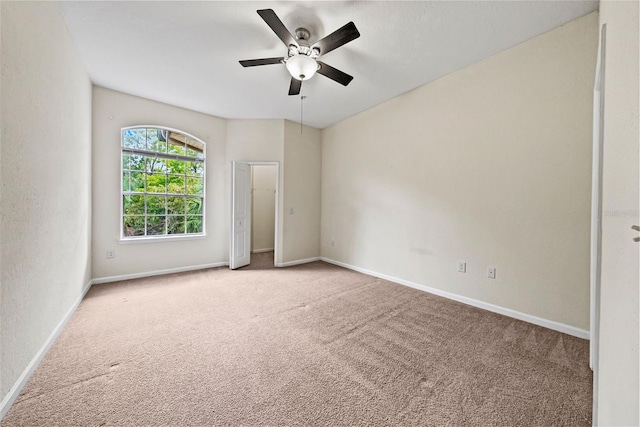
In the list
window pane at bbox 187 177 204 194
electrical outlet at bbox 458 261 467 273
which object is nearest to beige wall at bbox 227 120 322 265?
window pane at bbox 187 177 204 194

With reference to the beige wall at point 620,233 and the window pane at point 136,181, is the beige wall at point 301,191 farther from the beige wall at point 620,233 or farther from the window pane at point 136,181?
the beige wall at point 620,233

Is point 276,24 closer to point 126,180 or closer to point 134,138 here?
point 134,138

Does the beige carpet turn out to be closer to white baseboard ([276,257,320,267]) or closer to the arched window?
the arched window

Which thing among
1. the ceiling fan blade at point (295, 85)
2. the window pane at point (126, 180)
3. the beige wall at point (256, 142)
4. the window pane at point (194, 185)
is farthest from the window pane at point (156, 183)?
the ceiling fan blade at point (295, 85)

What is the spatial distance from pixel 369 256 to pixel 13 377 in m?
3.84

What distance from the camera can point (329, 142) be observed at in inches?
198

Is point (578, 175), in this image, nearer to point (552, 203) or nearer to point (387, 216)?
point (552, 203)

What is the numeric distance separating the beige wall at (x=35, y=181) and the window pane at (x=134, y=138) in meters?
1.14

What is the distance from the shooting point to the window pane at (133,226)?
12.6ft

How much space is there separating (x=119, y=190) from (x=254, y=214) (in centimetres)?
293

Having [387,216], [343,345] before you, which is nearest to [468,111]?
[387,216]

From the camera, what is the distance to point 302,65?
7.24 feet

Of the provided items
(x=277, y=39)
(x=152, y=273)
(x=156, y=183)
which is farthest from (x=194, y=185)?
(x=277, y=39)

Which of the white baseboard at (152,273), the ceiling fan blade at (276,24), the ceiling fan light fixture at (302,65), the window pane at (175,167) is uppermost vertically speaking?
the ceiling fan blade at (276,24)
